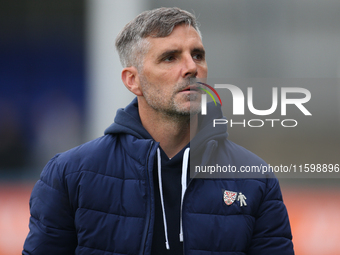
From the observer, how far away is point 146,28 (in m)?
1.46

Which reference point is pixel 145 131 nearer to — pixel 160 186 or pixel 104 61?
pixel 160 186

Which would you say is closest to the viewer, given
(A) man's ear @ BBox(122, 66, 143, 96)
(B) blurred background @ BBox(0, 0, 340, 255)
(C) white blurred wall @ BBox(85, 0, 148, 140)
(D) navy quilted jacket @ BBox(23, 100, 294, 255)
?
(D) navy quilted jacket @ BBox(23, 100, 294, 255)

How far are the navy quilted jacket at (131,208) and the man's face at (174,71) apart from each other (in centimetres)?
14

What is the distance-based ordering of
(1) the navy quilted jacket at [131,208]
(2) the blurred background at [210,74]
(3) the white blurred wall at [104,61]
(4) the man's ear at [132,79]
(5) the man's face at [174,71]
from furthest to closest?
(2) the blurred background at [210,74] < (3) the white blurred wall at [104,61] < (4) the man's ear at [132,79] < (5) the man's face at [174,71] < (1) the navy quilted jacket at [131,208]

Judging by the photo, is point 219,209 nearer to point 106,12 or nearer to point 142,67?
point 142,67

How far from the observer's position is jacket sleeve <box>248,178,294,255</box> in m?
1.37

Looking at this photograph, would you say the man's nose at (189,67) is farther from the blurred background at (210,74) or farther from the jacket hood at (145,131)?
the blurred background at (210,74)

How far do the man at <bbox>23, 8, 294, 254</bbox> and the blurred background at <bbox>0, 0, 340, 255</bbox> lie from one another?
1.88 meters

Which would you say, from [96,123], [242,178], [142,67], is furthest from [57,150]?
[242,178]

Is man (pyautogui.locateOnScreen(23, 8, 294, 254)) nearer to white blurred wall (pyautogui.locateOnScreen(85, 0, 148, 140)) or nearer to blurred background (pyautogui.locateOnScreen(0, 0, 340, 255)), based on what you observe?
white blurred wall (pyautogui.locateOnScreen(85, 0, 148, 140))

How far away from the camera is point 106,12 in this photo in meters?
3.30

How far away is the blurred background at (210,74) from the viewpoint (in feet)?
11.2

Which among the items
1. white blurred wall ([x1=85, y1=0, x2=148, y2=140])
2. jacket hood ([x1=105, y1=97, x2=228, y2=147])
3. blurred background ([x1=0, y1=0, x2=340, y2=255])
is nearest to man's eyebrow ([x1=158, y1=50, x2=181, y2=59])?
jacket hood ([x1=105, y1=97, x2=228, y2=147])

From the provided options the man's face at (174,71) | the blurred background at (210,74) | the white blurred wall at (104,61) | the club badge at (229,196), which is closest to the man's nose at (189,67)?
the man's face at (174,71)
